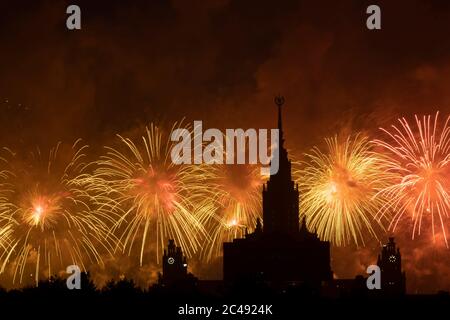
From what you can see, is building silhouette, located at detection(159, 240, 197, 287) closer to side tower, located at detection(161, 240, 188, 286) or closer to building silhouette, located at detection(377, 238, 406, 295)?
side tower, located at detection(161, 240, 188, 286)

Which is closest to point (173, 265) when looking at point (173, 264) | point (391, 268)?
point (173, 264)

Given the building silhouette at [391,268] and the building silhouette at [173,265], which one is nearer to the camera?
the building silhouette at [391,268]

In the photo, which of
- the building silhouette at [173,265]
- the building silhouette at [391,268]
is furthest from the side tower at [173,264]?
the building silhouette at [391,268]

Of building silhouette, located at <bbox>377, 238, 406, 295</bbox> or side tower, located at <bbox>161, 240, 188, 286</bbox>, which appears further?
side tower, located at <bbox>161, 240, 188, 286</bbox>

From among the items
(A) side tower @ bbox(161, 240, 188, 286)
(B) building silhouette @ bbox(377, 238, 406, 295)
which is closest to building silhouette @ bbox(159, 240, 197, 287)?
(A) side tower @ bbox(161, 240, 188, 286)

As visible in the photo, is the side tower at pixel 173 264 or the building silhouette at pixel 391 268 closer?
the building silhouette at pixel 391 268

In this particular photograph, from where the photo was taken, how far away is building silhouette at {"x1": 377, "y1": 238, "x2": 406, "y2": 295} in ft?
598

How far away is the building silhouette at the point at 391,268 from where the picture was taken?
598 feet

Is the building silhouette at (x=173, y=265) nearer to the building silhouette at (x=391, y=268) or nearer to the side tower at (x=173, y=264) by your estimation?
the side tower at (x=173, y=264)

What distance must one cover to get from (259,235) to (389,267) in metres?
22.5

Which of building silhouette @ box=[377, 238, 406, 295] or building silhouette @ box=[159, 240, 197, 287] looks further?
building silhouette @ box=[159, 240, 197, 287]

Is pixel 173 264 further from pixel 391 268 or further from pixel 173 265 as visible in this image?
pixel 391 268
